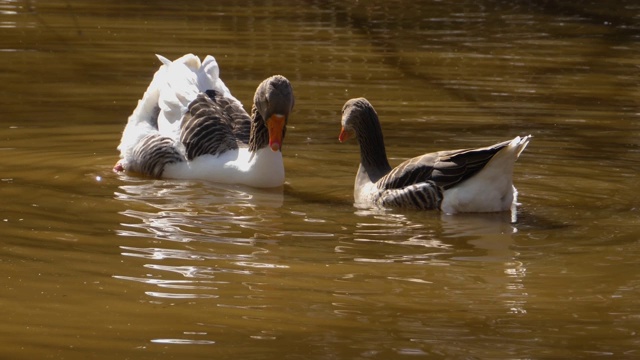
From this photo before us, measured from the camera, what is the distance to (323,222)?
384 inches

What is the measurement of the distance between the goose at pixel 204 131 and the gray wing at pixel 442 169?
1.15 meters

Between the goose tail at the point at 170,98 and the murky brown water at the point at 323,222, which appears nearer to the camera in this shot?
the murky brown water at the point at 323,222

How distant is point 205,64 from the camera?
1243 centimetres

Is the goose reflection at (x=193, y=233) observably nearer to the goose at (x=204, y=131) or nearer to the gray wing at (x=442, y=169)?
the goose at (x=204, y=131)

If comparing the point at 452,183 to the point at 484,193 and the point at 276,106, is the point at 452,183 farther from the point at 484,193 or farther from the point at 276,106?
the point at 276,106

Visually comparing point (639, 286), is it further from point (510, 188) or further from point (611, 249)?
point (510, 188)

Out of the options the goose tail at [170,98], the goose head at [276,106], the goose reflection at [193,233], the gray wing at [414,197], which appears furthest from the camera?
the goose tail at [170,98]

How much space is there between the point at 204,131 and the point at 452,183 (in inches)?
97.2

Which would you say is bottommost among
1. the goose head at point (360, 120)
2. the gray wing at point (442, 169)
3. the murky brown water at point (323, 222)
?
the murky brown water at point (323, 222)

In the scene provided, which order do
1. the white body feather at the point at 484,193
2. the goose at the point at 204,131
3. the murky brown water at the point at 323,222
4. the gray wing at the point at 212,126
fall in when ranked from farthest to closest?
1. the gray wing at the point at 212,126
2. the goose at the point at 204,131
3. the white body feather at the point at 484,193
4. the murky brown water at the point at 323,222

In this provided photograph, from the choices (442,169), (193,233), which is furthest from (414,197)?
(193,233)

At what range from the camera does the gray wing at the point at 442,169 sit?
9.80 m

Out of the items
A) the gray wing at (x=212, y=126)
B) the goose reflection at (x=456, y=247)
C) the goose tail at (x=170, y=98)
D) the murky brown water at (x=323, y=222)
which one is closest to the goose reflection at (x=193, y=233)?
the murky brown water at (x=323, y=222)

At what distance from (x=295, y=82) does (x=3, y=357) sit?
31.7 feet
